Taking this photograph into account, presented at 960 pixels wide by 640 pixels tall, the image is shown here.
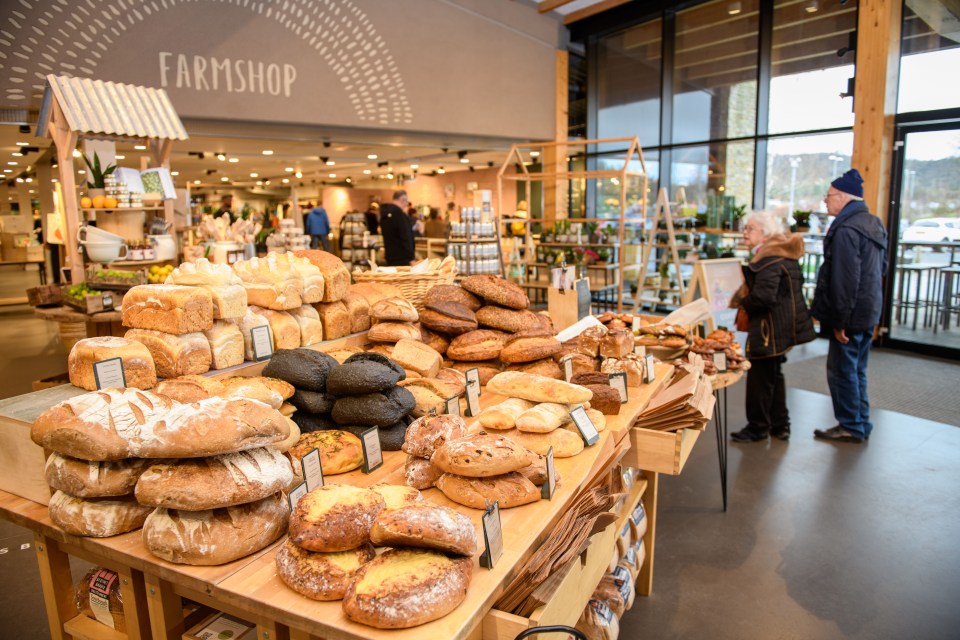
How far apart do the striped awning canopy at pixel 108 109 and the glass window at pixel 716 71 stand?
7.28 m

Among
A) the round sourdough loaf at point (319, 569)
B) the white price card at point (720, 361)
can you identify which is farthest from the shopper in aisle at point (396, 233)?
the round sourdough loaf at point (319, 569)

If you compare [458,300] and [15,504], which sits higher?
[458,300]

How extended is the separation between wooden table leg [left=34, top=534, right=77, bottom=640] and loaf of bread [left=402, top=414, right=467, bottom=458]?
1082mm

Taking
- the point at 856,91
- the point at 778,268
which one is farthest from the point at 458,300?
the point at 856,91

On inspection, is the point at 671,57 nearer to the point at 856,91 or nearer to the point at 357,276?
the point at 856,91

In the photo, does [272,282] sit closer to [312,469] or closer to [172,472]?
[312,469]

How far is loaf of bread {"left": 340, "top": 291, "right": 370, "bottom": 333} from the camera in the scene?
105 inches

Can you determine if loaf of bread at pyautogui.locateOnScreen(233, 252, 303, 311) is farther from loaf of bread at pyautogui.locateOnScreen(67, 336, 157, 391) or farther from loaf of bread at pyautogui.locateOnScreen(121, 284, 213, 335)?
loaf of bread at pyautogui.locateOnScreen(67, 336, 157, 391)

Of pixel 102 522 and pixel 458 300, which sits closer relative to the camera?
pixel 102 522

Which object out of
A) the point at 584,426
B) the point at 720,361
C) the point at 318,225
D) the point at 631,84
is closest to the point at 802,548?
the point at 720,361

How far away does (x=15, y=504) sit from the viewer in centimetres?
170

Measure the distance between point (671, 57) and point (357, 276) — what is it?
812 cm

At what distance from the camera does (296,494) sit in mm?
1480

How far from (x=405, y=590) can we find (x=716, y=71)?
9639mm
